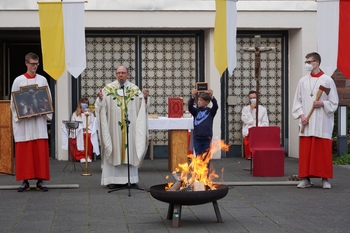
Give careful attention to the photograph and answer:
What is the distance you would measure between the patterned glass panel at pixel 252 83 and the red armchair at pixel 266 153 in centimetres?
389

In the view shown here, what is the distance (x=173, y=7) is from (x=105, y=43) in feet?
6.08

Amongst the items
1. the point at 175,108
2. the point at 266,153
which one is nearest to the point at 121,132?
the point at 175,108

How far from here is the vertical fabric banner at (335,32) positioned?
11.9 meters

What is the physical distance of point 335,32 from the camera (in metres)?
12.0

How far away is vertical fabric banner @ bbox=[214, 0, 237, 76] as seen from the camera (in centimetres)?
1242

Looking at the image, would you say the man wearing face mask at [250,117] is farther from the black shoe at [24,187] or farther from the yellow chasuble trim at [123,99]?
the black shoe at [24,187]

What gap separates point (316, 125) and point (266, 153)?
79.7 inches

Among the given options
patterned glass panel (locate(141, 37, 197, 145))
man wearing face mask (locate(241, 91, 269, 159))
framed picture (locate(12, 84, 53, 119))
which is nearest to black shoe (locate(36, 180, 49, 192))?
framed picture (locate(12, 84, 53, 119))

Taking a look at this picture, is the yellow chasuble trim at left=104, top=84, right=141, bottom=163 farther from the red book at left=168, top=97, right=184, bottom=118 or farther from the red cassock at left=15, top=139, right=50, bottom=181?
the red book at left=168, top=97, right=184, bottom=118

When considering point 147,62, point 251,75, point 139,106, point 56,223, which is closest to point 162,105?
point 147,62

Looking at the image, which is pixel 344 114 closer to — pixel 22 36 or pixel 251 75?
pixel 251 75

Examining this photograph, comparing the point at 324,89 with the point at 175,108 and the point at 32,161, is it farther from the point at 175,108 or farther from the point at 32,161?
the point at 32,161

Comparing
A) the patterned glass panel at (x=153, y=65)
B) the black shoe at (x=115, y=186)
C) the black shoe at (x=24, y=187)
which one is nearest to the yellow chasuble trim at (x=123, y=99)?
the black shoe at (x=115, y=186)

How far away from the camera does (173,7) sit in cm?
1667
